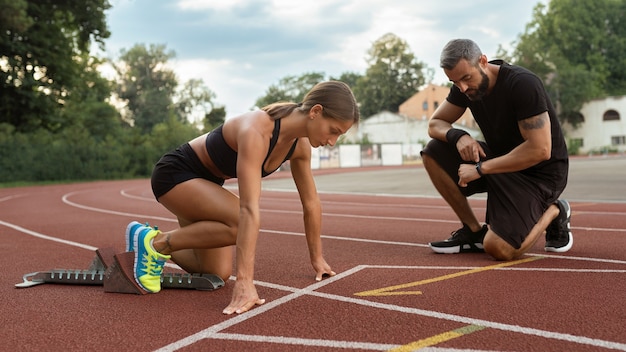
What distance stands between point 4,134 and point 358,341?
31360mm

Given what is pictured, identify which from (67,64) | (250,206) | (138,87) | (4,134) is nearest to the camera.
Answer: (250,206)

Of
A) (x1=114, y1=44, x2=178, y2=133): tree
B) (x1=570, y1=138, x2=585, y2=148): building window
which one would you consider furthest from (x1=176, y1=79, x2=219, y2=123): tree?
(x1=570, y1=138, x2=585, y2=148): building window

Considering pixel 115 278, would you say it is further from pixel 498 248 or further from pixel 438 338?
pixel 498 248

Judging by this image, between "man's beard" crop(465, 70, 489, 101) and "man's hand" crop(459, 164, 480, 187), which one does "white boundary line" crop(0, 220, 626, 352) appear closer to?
"man's hand" crop(459, 164, 480, 187)

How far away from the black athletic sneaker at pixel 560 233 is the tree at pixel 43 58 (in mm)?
22147

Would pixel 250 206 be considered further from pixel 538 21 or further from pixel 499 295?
pixel 538 21

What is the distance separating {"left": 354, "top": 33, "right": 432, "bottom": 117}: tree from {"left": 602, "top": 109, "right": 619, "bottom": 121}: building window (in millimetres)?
23162

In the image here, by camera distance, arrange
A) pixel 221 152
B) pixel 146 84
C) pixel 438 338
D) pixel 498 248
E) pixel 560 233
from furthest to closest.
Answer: pixel 146 84 → pixel 560 233 → pixel 498 248 → pixel 221 152 → pixel 438 338

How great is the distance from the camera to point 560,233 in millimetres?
4867

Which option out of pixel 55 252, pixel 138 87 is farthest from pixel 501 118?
pixel 138 87

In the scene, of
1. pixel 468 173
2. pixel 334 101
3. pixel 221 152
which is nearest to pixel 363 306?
pixel 334 101

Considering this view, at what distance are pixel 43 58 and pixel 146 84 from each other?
43.9m

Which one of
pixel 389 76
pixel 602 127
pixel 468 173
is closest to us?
pixel 468 173

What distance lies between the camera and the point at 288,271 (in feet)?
14.4
